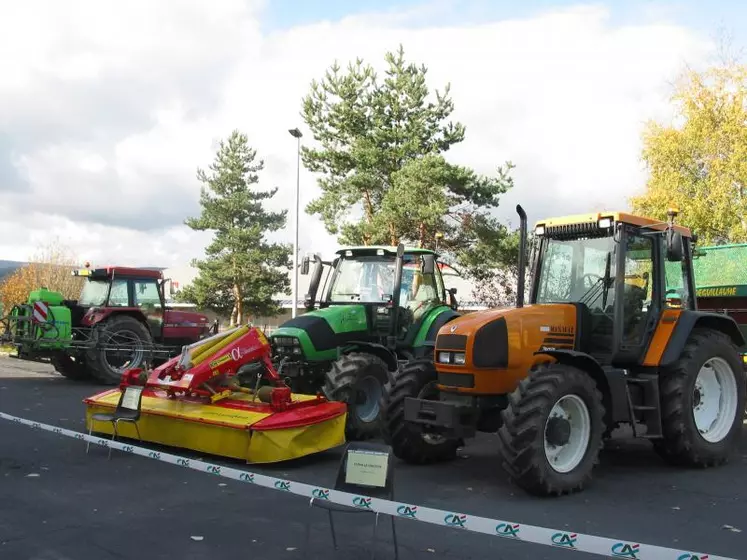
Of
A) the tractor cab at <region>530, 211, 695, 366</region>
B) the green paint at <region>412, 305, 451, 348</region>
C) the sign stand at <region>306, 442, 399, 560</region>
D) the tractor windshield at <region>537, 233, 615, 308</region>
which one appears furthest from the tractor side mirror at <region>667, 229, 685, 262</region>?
the sign stand at <region>306, 442, 399, 560</region>

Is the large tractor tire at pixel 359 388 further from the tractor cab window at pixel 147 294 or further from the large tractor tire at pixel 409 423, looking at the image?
the tractor cab window at pixel 147 294

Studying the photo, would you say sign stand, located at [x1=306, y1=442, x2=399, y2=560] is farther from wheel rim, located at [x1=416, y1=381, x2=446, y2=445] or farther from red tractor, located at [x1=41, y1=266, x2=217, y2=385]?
red tractor, located at [x1=41, y1=266, x2=217, y2=385]

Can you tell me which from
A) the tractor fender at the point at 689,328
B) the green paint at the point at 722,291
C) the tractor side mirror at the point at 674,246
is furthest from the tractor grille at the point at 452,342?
the green paint at the point at 722,291

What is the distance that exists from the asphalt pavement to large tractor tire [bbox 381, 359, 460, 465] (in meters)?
0.19

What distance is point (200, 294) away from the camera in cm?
3466

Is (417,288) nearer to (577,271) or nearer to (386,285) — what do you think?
(386,285)

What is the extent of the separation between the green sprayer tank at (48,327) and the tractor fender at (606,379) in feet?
34.9

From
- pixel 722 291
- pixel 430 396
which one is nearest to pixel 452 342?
pixel 430 396

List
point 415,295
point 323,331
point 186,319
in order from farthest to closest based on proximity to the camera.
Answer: point 186,319 < point 415,295 < point 323,331

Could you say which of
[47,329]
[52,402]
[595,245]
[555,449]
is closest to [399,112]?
[47,329]

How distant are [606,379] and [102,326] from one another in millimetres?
10985

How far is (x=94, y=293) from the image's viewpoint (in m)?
15.4

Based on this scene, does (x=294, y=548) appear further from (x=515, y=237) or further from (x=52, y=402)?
(x=515, y=237)

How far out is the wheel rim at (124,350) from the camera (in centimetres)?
1473
